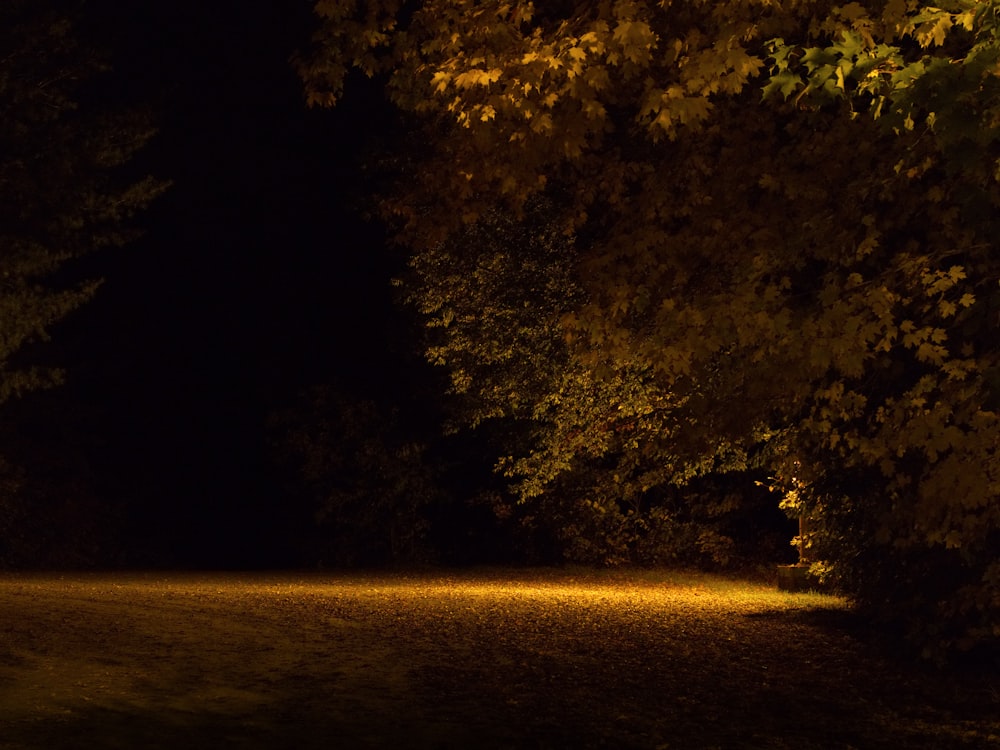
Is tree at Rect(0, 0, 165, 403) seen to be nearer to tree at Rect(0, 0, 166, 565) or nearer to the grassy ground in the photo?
tree at Rect(0, 0, 166, 565)

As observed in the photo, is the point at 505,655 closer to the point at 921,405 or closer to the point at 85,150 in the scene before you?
the point at 921,405

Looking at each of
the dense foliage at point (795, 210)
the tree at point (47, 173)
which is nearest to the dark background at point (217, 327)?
the tree at point (47, 173)

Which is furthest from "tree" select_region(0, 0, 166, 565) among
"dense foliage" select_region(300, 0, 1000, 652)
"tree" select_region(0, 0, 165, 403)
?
"dense foliage" select_region(300, 0, 1000, 652)

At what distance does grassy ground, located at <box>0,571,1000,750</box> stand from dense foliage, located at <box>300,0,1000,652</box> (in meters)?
1.23

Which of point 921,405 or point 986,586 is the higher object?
point 921,405

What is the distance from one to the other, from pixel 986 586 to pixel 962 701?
90cm

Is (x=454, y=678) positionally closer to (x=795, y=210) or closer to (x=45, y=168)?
(x=795, y=210)

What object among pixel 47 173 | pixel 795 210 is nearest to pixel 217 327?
pixel 47 173

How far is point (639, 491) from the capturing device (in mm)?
25766

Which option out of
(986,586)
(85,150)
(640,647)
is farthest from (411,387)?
(986,586)

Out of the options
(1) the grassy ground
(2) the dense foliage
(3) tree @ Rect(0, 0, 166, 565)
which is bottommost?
(1) the grassy ground

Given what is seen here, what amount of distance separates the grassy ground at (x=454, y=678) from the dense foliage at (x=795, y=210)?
1230 millimetres

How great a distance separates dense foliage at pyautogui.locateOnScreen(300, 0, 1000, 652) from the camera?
8.20m

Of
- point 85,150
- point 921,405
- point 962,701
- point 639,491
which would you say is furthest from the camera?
point 639,491
